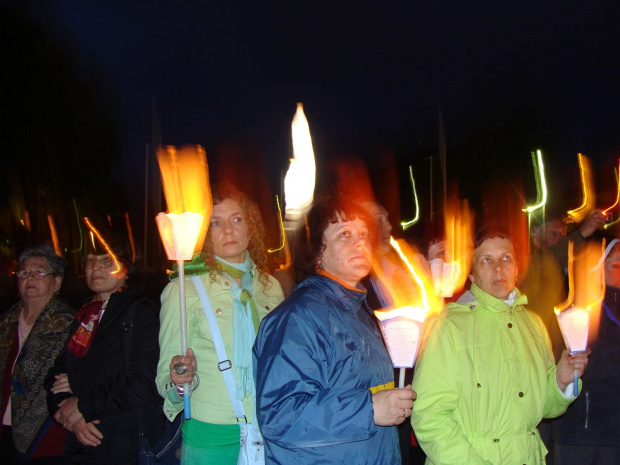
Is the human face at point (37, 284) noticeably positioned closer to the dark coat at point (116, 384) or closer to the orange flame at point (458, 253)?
the dark coat at point (116, 384)

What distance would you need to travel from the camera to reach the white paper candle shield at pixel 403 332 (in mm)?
2508

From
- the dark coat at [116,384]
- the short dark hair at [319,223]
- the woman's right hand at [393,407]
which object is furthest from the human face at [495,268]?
the dark coat at [116,384]

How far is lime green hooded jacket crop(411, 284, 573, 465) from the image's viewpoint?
2695mm

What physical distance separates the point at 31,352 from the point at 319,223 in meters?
3.03

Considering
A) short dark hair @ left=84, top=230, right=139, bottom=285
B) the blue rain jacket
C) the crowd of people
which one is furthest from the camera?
short dark hair @ left=84, top=230, right=139, bottom=285

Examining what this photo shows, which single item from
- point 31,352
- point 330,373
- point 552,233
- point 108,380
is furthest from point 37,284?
point 552,233

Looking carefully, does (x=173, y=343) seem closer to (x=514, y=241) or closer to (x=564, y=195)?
(x=514, y=241)

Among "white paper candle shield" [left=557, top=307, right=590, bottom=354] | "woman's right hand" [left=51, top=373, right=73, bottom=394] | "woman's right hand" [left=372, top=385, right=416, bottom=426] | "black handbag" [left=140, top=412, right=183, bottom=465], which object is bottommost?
"black handbag" [left=140, top=412, right=183, bottom=465]

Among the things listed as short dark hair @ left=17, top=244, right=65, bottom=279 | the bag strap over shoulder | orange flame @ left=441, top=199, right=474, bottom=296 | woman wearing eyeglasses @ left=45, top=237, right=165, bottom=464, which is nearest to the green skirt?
the bag strap over shoulder

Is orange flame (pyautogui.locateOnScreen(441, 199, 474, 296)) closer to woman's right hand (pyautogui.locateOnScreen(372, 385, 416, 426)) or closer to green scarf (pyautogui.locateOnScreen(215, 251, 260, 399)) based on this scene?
woman's right hand (pyautogui.locateOnScreen(372, 385, 416, 426))

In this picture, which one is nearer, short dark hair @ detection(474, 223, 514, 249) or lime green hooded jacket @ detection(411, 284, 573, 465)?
lime green hooded jacket @ detection(411, 284, 573, 465)

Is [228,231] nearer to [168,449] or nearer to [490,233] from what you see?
[168,449]

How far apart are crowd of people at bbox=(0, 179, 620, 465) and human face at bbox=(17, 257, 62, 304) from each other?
1cm

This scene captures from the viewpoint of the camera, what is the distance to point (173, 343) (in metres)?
3.14
